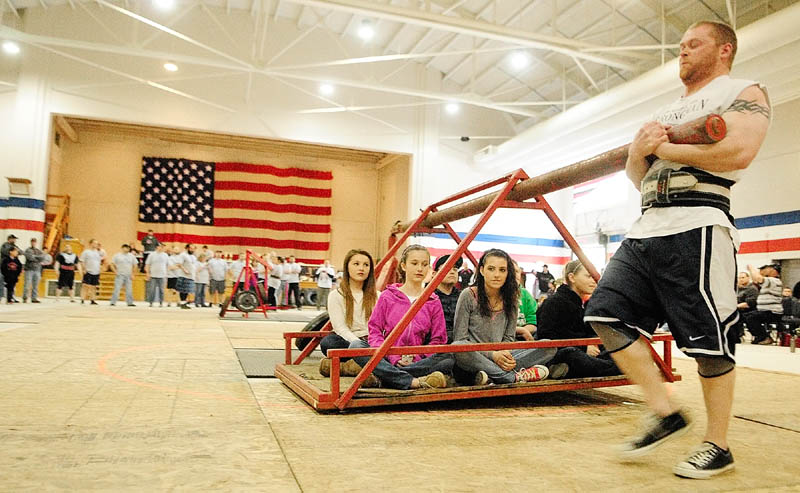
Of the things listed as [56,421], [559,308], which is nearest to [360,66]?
[559,308]

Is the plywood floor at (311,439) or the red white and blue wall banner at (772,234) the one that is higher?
the red white and blue wall banner at (772,234)

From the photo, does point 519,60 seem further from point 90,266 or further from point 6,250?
point 6,250

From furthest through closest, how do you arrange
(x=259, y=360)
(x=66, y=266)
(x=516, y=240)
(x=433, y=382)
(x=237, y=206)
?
(x=237, y=206), (x=516, y=240), (x=66, y=266), (x=259, y=360), (x=433, y=382)

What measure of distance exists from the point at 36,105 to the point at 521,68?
11.9 metres

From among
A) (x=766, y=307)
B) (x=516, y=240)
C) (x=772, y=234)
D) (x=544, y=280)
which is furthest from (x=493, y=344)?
(x=516, y=240)

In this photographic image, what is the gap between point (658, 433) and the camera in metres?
1.82

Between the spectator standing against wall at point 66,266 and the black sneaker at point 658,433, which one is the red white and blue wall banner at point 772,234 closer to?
the black sneaker at point 658,433

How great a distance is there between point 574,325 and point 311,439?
1.83 metres

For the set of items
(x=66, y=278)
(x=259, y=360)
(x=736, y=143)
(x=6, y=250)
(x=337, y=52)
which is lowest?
(x=259, y=360)

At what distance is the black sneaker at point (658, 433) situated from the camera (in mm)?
1810

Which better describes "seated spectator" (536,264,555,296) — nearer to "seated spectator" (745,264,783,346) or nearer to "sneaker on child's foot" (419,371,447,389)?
"seated spectator" (745,264,783,346)

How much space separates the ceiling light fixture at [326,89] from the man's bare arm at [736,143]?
14155 mm

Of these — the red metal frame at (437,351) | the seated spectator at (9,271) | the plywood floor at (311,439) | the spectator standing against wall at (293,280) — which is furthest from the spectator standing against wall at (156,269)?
the red metal frame at (437,351)

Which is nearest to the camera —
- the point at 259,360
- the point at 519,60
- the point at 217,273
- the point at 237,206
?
the point at 259,360
